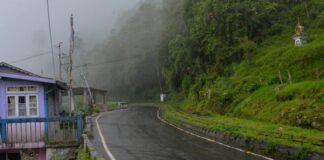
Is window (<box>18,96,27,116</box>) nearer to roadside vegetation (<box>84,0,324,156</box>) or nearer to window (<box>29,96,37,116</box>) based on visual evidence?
window (<box>29,96,37,116</box>)

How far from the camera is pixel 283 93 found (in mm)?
23859

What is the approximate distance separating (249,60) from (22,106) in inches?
847

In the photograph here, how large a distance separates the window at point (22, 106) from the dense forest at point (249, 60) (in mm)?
12461

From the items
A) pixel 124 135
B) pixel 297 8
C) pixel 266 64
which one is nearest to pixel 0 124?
pixel 124 135

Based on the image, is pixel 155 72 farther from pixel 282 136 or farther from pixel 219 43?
pixel 282 136

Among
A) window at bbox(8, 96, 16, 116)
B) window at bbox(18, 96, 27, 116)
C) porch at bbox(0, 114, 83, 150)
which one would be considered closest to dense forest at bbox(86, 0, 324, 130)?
porch at bbox(0, 114, 83, 150)

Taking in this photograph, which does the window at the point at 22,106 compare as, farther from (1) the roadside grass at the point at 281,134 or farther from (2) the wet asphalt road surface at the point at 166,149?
(1) the roadside grass at the point at 281,134

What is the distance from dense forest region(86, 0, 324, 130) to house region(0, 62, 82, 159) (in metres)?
10.4

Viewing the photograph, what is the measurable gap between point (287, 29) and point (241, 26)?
4.46 metres

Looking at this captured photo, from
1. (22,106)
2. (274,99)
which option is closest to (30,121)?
(22,106)

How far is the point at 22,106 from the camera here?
24.4 metres

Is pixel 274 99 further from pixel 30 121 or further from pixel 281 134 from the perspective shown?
pixel 30 121

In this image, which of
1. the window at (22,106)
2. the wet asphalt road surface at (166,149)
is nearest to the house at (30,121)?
the window at (22,106)

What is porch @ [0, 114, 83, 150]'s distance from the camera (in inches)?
829
